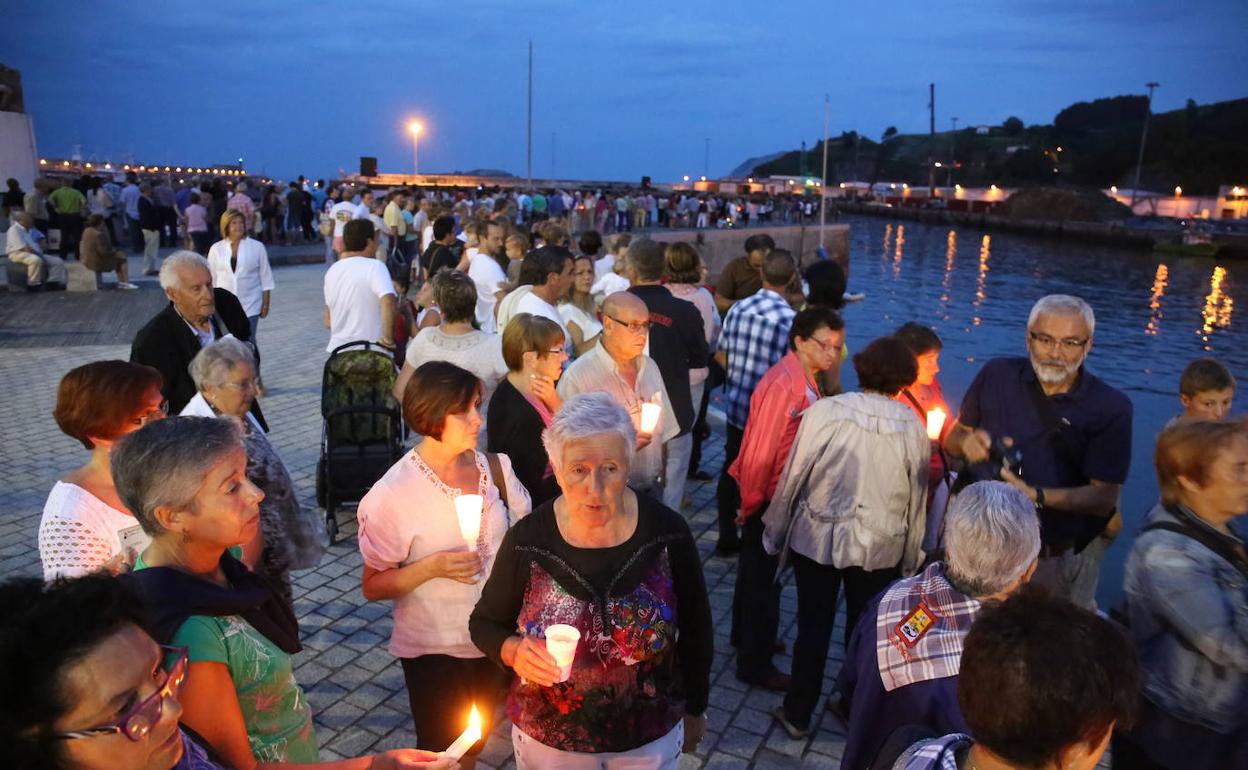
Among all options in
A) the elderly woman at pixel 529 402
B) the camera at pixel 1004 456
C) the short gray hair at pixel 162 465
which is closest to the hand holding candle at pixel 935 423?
the camera at pixel 1004 456

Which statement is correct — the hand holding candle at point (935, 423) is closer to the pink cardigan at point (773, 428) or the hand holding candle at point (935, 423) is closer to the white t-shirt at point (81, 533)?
the pink cardigan at point (773, 428)

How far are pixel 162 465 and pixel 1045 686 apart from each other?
206cm

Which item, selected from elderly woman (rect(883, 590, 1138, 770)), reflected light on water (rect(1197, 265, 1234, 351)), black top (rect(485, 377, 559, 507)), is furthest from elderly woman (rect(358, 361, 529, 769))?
reflected light on water (rect(1197, 265, 1234, 351))

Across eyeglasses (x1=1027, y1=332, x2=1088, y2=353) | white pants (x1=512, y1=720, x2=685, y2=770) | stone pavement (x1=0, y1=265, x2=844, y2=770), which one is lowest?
stone pavement (x1=0, y1=265, x2=844, y2=770)

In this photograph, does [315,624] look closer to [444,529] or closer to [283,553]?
[283,553]

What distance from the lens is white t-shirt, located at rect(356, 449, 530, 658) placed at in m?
2.92

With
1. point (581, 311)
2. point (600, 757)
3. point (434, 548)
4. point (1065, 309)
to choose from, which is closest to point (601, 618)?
point (600, 757)

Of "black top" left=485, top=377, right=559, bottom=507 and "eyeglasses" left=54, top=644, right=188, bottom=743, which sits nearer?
"eyeglasses" left=54, top=644, right=188, bottom=743

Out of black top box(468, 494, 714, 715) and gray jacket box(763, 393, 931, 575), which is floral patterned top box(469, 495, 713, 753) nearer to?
black top box(468, 494, 714, 715)

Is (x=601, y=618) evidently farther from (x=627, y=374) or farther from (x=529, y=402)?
(x=627, y=374)

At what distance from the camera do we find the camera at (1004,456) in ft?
11.8

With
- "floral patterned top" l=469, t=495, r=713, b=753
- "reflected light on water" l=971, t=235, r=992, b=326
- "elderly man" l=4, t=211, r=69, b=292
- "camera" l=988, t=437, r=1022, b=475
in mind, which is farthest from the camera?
"reflected light on water" l=971, t=235, r=992, b=326

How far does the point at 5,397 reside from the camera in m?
9.16

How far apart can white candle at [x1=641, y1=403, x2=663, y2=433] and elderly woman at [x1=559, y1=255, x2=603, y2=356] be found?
1.96 metres
